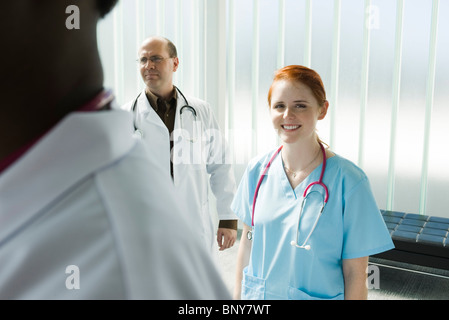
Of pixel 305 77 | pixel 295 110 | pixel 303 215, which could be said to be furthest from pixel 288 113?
pixel 303 215

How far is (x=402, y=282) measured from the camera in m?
2.68

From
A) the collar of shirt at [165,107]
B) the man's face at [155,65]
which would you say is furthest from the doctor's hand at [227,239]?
the man's face at [155,65]

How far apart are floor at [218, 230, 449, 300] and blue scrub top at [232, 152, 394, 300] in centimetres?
115

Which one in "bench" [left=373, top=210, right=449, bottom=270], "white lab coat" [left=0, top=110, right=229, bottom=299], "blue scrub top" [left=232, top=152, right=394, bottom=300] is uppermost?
"white lab coat" [left=0, top=110, right=229, bottom=299]

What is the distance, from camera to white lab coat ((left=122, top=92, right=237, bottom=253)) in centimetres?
211

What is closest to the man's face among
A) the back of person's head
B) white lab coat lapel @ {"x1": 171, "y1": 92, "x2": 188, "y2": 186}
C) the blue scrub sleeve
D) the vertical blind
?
white lab coat lapel @ {"x1": 171, "y1": 92, "x2": 188, "y2": 186}

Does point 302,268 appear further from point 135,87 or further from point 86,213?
point 135,87

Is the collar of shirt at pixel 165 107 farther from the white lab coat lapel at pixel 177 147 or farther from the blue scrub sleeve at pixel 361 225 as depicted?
the blue scrub sleeve at pixel 361 225

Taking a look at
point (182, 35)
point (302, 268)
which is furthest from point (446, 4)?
point (302, 268)

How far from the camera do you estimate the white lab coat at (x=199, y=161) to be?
2.11 meters

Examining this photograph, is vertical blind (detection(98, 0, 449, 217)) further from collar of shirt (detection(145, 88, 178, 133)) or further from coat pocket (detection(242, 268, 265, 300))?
coat pocket (detection(242, 268, 265, 300))

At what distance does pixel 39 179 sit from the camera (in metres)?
0.29

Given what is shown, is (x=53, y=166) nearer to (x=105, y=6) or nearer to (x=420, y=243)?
(x=105, y=6)
